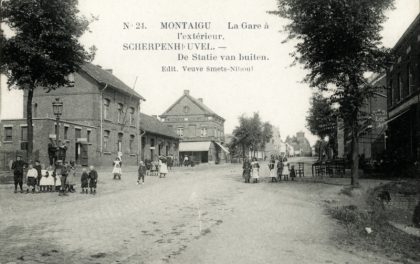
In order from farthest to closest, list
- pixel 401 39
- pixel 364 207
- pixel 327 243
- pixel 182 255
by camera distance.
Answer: pixel 401 39 → pixel 364 207 → pixel 327 243 → pixel 182 255

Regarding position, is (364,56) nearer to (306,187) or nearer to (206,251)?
(306,187)

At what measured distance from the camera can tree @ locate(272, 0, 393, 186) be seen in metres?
16.0

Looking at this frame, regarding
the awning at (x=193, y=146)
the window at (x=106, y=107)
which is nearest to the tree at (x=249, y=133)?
the awning at (x=193, y=146)

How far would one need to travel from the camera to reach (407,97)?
2180cm

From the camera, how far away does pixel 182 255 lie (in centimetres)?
684

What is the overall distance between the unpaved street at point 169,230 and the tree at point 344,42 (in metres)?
4.81

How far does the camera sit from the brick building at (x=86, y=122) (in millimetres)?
27312

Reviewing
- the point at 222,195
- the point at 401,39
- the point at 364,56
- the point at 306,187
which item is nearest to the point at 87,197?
the point at 222,195

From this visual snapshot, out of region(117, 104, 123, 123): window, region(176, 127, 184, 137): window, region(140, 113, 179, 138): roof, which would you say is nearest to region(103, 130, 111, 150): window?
region(117, 104, 123, 123): window

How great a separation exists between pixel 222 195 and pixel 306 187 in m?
4.46

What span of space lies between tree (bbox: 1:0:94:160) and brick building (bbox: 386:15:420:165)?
46.5ft

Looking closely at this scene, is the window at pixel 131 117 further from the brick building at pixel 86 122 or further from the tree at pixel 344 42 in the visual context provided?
the tree at pixel 344 42

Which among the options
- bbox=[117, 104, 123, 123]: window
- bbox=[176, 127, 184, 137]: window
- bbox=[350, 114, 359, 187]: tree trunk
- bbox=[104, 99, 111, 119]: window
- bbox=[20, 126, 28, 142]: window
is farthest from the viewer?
bbox=[176, 127, 184, 137]: window

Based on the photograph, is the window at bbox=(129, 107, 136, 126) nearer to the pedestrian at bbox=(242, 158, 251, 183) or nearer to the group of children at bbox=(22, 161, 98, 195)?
the pedestrian at bbox=(242, 158, 251, 183)
